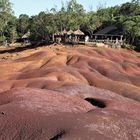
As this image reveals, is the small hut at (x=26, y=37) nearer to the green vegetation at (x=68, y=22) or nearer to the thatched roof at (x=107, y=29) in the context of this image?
the green vegetation at (x=68, y=22)

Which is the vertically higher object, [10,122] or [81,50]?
[10,122]

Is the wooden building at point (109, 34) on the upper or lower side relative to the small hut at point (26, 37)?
upper

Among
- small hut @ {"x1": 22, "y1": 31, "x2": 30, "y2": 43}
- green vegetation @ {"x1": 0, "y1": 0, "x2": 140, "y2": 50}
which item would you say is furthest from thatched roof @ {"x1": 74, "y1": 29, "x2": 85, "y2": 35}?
small hut @ {"x1": 22, "y1": 31, "x2": 30, "y2": 43}

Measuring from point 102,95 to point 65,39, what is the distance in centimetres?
9200

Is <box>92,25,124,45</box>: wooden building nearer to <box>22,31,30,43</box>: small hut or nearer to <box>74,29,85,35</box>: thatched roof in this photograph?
<box>74,29,85,35</box>: thatched roof

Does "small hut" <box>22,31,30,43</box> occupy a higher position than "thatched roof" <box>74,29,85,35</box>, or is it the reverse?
"thatched roof" <box>74,29,85,35</box>

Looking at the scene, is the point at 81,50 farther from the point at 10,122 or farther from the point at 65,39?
the point at 10,122

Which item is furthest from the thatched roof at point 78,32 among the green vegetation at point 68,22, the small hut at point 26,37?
the small hut at point 26,37

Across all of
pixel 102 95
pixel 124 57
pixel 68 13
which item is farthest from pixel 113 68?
pixel 68 13

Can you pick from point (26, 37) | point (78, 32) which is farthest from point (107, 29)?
point (26, 37)

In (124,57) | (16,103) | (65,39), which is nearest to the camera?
(16,103)

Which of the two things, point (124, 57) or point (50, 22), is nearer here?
point (124, 57)

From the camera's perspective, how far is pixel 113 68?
70000 mm

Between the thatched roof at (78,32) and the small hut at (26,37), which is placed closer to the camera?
the thatched roof at (78,32)
